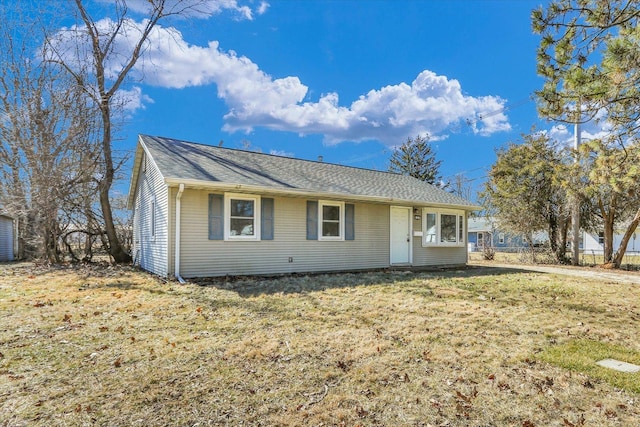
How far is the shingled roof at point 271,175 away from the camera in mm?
8836

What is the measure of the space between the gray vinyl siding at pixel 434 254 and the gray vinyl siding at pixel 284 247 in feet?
4.51

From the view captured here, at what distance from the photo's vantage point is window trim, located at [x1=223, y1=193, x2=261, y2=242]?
9.02m

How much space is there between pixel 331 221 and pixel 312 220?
0.70m

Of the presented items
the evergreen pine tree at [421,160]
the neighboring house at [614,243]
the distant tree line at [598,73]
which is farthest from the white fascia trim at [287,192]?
the neighboring house at [614,243]

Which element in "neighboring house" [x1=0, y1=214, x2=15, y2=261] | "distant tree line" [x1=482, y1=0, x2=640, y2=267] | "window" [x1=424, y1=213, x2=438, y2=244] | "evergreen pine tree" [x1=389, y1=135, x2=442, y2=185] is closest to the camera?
"distant tree line" [x1=482, y1=0, x2=640, y2=267]

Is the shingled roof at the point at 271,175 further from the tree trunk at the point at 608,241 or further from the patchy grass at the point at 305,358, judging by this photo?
the tree trunk at the point at 608,241

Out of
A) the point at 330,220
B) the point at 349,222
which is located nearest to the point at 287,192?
the point at 330,220

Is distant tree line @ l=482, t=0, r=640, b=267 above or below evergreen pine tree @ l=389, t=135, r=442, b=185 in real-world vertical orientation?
below

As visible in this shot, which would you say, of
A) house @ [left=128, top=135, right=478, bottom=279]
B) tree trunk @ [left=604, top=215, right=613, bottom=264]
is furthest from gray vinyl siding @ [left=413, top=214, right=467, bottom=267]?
tree trunk @ [left=604, top=215, right=613, bottom=264]

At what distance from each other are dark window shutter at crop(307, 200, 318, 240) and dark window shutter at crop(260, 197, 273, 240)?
48.1 inches

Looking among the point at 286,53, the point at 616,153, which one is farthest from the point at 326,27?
the point at 616,153

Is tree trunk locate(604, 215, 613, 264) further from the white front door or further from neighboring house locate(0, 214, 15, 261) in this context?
neighboring house locate(0, 214, 15, 261)

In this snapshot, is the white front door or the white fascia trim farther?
the white front door

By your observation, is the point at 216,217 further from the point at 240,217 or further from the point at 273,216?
the point at 273,216
